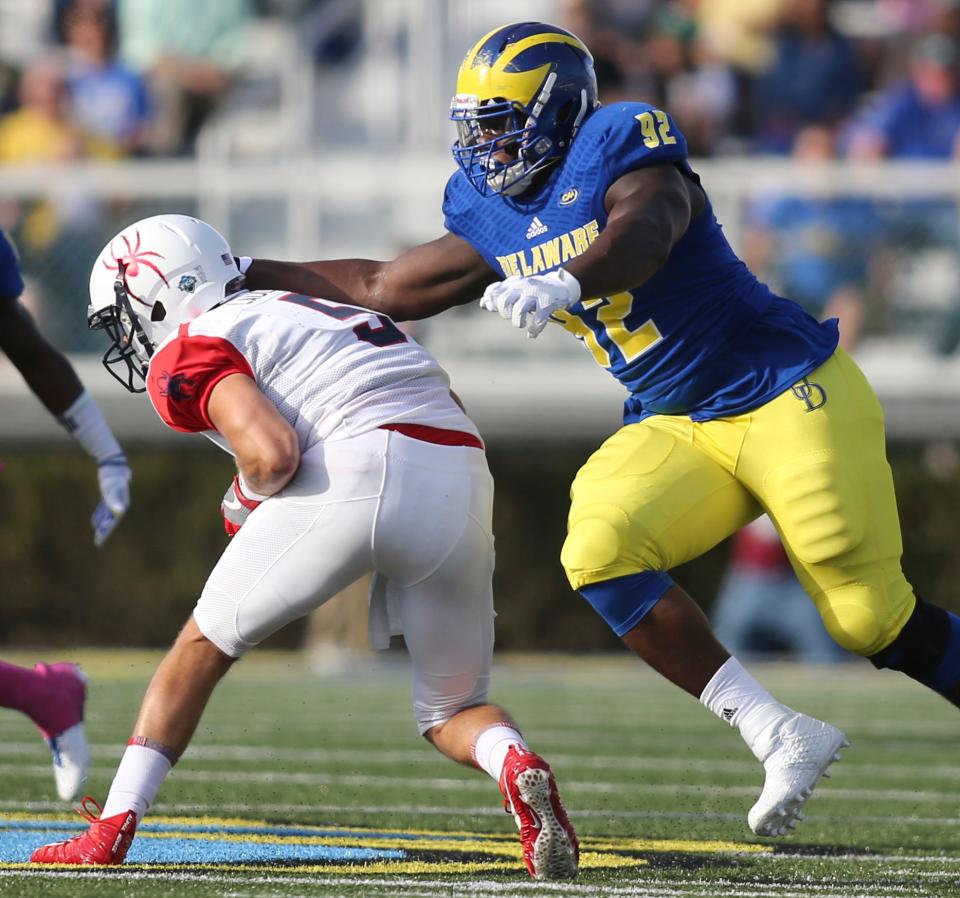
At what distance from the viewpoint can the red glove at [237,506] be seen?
13.1ft

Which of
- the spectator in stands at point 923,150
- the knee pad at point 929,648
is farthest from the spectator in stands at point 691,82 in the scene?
the knee pad at point 929,648

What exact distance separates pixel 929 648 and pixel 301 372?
1.50 m

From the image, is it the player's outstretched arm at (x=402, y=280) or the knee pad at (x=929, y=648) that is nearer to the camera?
the knee pad at (x=929, y=648)

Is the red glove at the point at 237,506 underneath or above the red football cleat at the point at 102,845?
above

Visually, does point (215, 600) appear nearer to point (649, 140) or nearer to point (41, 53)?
point (649, 140)

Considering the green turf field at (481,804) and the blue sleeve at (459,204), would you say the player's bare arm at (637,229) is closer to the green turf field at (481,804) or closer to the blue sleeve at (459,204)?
the blue sleeve at (459,204)

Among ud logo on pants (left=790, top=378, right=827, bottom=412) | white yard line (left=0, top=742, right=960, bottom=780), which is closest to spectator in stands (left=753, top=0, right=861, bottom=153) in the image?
white yard line (left=0, top=742, right=960, bottom=780)

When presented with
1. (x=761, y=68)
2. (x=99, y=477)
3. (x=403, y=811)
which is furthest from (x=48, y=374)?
(x=761, y=68)

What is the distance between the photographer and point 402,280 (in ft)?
15.5

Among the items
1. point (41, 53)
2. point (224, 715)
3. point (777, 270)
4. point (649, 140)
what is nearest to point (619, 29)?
point (777, 270)

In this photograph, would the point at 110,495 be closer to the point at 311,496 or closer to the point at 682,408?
the point at 311,496

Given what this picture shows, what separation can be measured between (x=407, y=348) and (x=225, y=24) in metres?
8.75

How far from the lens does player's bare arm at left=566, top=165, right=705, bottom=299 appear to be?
3.83 meters

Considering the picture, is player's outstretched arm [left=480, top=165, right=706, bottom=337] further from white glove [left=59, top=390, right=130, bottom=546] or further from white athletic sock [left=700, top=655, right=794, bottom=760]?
white glove [left=59, top=390, right=130, bottom=546]
